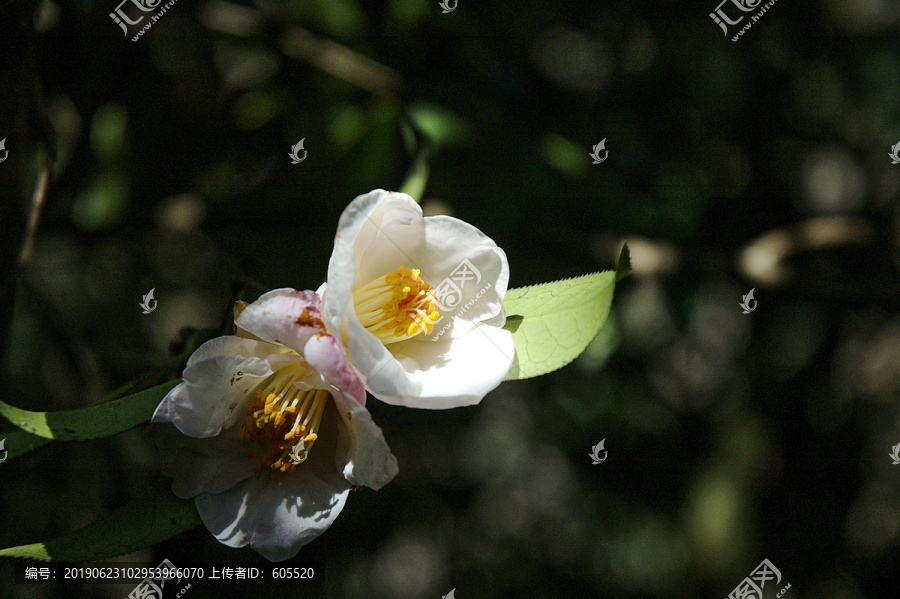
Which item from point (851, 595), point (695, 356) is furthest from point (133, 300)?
point (851, 595)

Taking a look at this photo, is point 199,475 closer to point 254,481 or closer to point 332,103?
point 254,481

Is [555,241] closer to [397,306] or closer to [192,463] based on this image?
[397,306]

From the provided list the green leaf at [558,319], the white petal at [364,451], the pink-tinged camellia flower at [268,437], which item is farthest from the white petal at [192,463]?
the green leaf at [558,319]

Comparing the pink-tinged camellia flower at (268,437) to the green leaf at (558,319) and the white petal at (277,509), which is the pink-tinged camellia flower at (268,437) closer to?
the white petal at (277,509)

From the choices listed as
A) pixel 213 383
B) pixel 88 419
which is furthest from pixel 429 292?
pixel 88 419

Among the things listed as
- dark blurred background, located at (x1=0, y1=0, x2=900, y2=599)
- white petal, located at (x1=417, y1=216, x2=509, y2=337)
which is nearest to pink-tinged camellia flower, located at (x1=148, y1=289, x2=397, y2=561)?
white petal, located at (x1=417, y1=216, x2=509, y2=337)

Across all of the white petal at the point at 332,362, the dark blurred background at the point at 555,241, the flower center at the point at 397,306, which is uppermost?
the white petal at the point at 332,362
